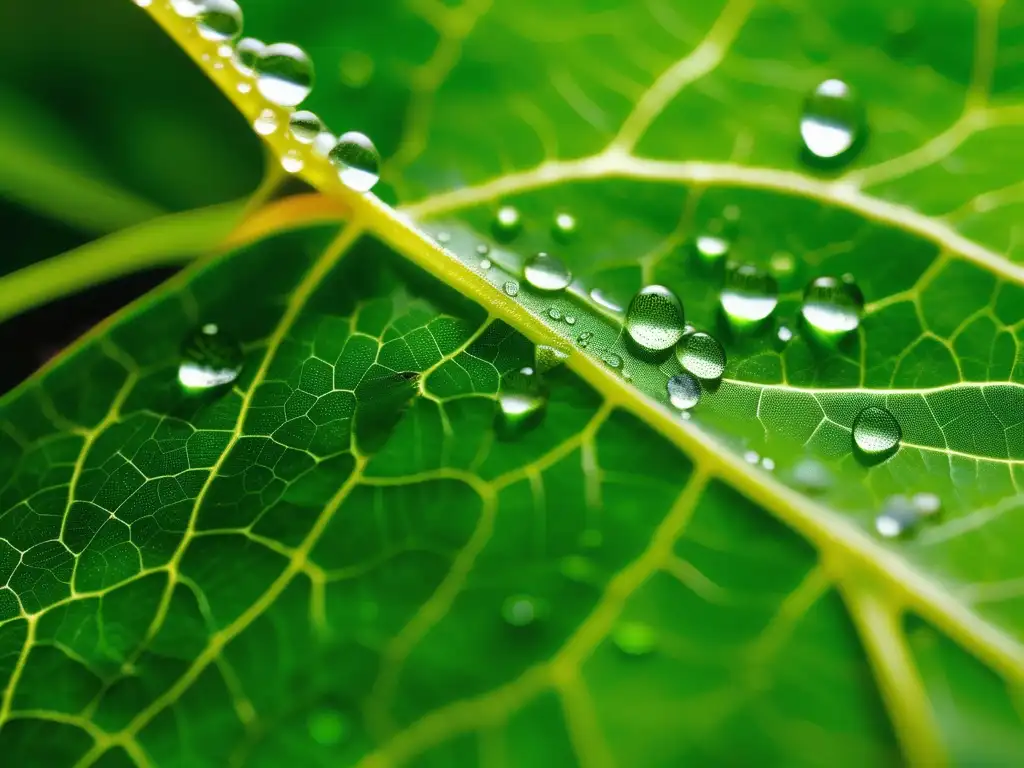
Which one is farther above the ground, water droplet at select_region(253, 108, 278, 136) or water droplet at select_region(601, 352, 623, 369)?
water droplet at select_region(601, 352, 623, 369)

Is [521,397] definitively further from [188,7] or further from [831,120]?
[188,7]

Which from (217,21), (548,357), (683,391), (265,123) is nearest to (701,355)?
(683,391)

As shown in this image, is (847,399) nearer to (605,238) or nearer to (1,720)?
(605,238)

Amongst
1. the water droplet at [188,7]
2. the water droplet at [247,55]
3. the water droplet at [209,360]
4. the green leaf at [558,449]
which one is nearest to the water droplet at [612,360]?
the green leaf at [558,449]

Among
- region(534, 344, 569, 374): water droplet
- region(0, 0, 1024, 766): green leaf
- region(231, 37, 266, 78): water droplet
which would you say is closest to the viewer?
region(0, 0, 1024, 766): green leaf

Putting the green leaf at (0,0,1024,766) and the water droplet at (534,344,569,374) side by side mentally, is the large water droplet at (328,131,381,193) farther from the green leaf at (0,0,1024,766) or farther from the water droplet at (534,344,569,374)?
the water droplet at (534,344,569,374)

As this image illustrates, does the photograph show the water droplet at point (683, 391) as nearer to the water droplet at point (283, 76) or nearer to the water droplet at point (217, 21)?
the water droplet at point (283, 76)

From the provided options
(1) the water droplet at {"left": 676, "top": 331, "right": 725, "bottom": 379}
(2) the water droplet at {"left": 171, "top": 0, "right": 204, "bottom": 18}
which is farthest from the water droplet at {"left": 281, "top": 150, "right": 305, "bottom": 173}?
(1) the water droplet at {"left": 676, "top": 331, "right": 725, "bottom": 379}

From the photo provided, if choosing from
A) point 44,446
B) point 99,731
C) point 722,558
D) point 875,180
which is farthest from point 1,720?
point 875,180
